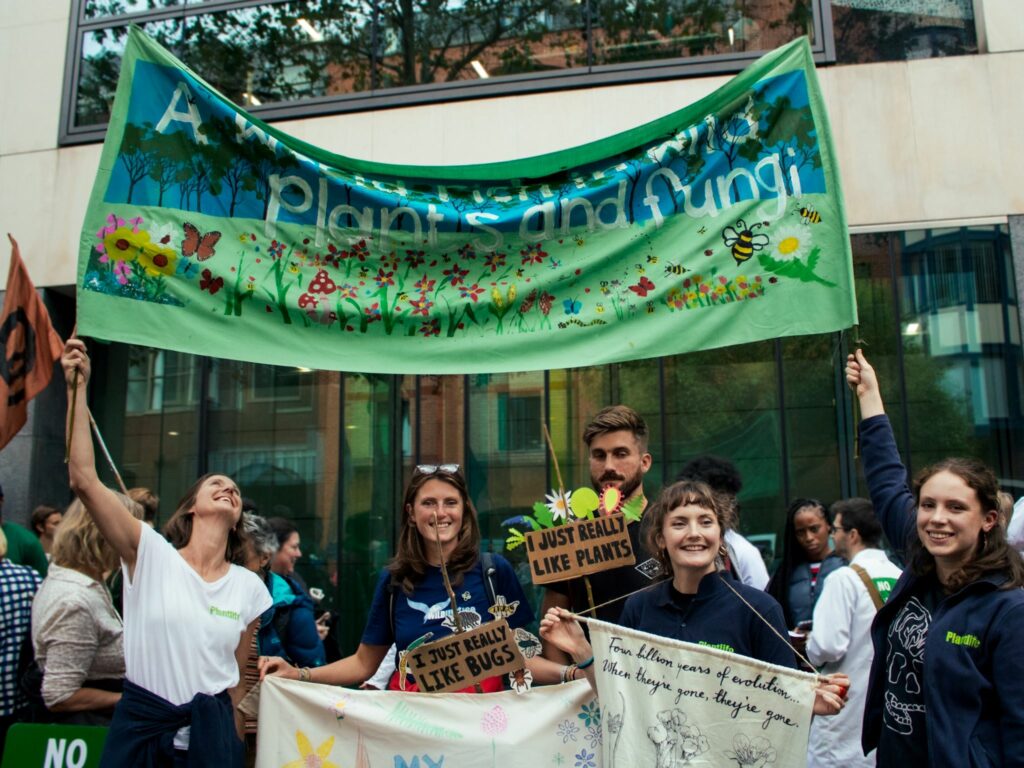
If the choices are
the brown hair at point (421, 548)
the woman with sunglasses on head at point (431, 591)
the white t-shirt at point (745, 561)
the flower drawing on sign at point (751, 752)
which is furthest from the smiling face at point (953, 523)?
the white t-shirt at point (745, 561)

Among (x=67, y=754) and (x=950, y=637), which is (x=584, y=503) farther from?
(x=67, y=754)

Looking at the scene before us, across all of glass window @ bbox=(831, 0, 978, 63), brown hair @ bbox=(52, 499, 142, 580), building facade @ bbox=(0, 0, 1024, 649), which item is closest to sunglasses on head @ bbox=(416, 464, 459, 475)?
brown hair @ bbox=(52, 499, 142, 580)

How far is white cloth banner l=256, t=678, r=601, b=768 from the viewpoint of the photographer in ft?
12.5

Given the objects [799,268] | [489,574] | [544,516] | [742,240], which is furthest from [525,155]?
[544,516]

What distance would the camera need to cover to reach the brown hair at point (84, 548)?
481 centimetres

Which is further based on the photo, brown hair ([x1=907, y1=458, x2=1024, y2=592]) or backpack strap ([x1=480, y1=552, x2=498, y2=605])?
backpack strap ([x1=480, y1=552, x2=498, y2=605])

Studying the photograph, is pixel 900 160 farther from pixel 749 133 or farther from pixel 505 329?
pixel 505 329

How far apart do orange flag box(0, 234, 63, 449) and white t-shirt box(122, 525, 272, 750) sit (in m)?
1.42

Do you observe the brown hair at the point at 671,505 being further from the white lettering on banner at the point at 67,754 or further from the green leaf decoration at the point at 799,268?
the white lettering on banner at the point at 67,754

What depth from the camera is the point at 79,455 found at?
368 cm

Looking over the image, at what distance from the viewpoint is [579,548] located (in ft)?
12.2

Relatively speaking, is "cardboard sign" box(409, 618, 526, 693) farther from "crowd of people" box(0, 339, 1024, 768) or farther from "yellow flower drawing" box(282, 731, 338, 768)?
"yellow flower drawing" box(282, 731, 338, 768)

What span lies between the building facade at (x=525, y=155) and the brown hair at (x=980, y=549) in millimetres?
5150

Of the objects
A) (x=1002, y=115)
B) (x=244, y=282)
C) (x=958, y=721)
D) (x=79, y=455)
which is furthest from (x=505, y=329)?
(x=1002, y=115)
